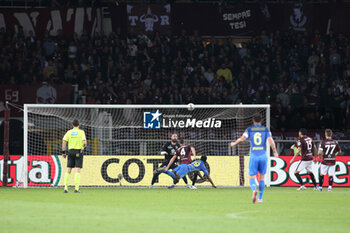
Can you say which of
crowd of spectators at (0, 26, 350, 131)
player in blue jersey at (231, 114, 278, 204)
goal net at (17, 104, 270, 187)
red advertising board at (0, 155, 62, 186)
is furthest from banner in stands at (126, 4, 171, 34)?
player in blue jersey at (231, 114, 278, 204)

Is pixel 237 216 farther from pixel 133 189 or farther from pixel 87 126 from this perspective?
pixel 87 126

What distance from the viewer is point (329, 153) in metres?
21.6

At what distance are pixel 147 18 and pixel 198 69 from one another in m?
3.52

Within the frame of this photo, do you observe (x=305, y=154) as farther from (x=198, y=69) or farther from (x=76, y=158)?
(x=198, y=69)

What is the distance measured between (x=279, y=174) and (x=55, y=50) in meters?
11.6

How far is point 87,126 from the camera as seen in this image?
24641 millimetres

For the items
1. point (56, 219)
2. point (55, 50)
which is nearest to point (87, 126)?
point (55, 50)

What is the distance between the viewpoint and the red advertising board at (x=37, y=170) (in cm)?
2294

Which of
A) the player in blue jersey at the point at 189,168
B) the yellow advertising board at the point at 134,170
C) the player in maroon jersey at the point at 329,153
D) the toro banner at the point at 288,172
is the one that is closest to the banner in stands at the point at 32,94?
the yellow advertising board at the point at 134,170

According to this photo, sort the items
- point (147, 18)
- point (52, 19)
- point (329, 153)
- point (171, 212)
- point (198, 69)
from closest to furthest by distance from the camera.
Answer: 1. point (171, 212)
2. point (329, 153)
3. point (198, 69)
4. point (52, 19)
5. point (147, 18)

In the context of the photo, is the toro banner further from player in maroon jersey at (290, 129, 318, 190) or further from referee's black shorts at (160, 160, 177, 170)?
referee's black shorts at (160, 160, 177, 170)

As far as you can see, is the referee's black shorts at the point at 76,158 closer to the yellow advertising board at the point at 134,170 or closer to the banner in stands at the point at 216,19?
the yellow advertising board at the point at 134,170

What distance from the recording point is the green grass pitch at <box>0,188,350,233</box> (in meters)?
10.9

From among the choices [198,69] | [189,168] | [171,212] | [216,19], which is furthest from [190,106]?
[171,212]
